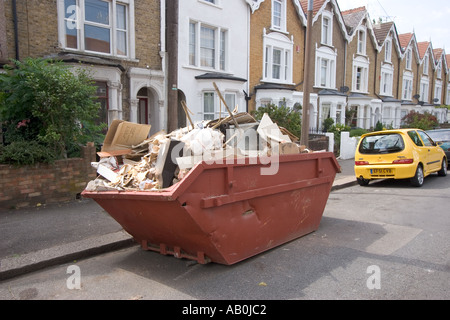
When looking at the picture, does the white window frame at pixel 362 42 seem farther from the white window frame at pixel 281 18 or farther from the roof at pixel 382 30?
the white window frame at pixel 281 18

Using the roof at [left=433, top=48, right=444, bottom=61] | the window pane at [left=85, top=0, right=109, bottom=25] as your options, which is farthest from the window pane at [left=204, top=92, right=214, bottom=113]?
the roof at [left=433, top=48, right=444, bottom=61]

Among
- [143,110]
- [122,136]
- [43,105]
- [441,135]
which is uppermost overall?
[143,110]

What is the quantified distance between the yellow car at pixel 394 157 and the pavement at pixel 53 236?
23.9 ft

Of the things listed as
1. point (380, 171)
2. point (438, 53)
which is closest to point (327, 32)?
point (380, 171)

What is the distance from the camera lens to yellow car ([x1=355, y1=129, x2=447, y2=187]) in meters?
10.1

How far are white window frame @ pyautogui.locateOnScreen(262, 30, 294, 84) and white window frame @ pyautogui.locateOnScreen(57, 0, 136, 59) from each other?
7456mm

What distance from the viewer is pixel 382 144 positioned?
10.4 metres

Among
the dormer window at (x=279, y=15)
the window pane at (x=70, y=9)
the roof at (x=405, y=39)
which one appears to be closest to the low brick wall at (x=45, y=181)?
the window pane at (x=70, y=9)

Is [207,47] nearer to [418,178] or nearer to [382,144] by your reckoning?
[382,144]

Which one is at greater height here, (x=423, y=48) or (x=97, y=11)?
(x=423, y=48)

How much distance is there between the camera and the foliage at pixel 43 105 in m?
7.48

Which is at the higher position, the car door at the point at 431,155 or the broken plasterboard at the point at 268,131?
the broken plasterboard at the point at 268,131

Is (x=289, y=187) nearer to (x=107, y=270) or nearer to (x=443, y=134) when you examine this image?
(x=107, y=270)

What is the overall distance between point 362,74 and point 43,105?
24231mm
